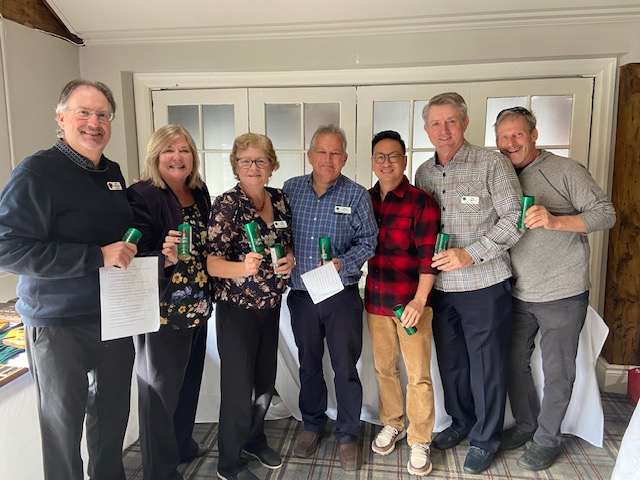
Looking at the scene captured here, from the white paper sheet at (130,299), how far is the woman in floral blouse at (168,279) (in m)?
0.07

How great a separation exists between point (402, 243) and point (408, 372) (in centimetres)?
65

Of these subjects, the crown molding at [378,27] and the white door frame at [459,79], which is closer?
the crown molding at [378,27]

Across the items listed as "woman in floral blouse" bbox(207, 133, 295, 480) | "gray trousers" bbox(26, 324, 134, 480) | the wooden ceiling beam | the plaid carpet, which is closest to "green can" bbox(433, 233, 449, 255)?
"woman in floral blouse" bbox(207, 133, 295, 480)

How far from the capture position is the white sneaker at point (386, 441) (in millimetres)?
2230

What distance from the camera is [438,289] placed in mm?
2094

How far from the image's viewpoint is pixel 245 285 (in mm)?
1844

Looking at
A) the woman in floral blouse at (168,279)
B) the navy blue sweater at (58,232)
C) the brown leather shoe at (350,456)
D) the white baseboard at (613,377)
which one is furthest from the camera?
the white baseboard at (613,377)

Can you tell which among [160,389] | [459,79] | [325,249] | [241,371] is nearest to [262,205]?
[325,249]

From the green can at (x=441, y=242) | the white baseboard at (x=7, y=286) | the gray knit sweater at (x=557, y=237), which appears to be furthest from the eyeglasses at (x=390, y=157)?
the white baseboard at (x=7, y=286)

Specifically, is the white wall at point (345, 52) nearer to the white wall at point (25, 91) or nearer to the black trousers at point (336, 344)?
the white wall at point (25, 91)

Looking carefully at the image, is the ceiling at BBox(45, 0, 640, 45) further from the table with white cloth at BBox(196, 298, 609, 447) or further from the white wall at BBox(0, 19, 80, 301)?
the table with white cloth at BBox(196, 298, 609, 447)

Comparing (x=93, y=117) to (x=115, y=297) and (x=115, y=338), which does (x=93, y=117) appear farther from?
(x=115, y=338)

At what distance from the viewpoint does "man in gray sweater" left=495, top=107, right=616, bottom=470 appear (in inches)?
78.6

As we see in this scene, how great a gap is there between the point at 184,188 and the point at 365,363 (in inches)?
54.2
